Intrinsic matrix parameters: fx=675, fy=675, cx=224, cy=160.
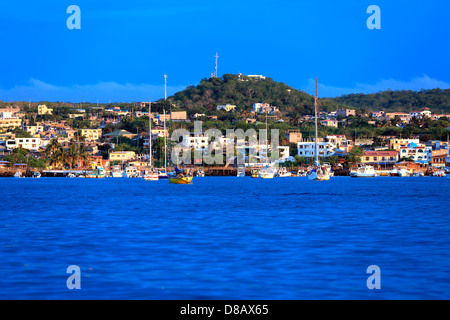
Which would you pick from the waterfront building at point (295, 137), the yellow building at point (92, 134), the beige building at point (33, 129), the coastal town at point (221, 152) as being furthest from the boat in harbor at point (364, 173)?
the beige building at point (33, 129)

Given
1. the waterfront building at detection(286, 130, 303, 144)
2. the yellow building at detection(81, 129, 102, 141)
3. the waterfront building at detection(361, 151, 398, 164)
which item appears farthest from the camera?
the yellow building at detection(81, 129, 102, 141)

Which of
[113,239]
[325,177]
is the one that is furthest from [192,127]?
[113,239]

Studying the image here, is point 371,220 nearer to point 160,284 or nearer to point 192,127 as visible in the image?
point 160,284

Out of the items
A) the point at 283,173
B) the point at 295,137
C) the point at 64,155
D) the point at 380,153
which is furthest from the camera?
the point at 295,137

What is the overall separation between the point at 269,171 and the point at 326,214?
271 feet

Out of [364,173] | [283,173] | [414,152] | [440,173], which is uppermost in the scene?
[414,152]

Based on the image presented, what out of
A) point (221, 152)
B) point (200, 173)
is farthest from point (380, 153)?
point (200, 173)

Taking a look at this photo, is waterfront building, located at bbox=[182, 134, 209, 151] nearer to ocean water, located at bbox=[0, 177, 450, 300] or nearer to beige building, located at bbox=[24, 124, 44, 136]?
beige building, located at bbox=[24, 124, 44, 136]

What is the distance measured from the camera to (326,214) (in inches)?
1433

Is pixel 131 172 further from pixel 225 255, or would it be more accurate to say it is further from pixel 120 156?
pixel 225 255

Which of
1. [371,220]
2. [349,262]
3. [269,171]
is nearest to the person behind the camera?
[349,262]

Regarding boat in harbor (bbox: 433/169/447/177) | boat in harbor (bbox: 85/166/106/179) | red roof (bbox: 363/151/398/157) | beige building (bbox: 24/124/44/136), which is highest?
beige building (bbox: 24/124/44/136)

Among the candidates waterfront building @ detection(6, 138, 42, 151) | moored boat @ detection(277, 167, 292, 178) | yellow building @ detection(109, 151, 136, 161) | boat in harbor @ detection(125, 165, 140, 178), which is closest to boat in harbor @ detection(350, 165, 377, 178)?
moored boat @ detection(277, 167, 292, 178)

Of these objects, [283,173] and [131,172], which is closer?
[283,173]
